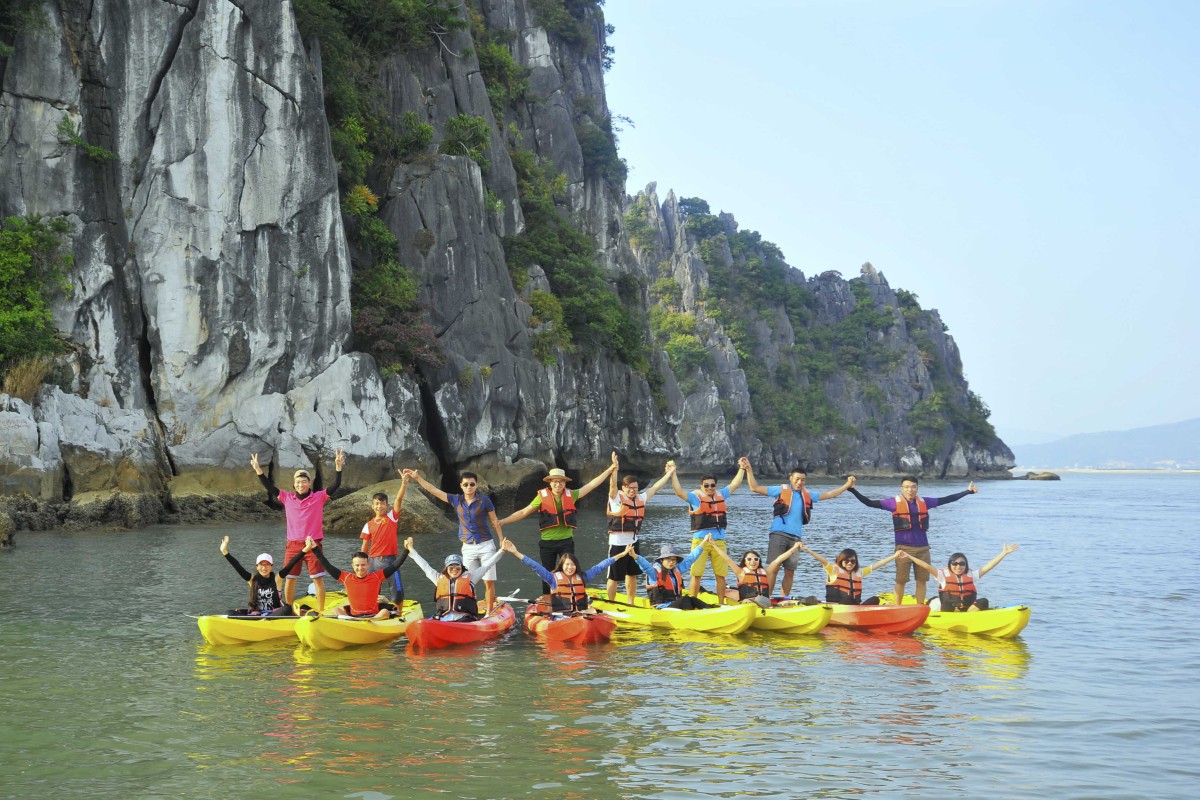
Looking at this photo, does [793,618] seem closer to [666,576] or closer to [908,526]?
[666,576]

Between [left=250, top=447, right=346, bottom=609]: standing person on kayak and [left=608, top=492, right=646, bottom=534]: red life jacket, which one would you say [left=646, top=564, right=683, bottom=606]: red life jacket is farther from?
[left=250, top=447, right=346, bottom=609]: standing person on kayak

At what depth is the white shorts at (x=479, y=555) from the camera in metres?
14.4

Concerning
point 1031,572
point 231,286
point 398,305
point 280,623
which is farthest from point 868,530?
point 280,623

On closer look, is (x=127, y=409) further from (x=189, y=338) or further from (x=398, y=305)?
(x=398, y=305)

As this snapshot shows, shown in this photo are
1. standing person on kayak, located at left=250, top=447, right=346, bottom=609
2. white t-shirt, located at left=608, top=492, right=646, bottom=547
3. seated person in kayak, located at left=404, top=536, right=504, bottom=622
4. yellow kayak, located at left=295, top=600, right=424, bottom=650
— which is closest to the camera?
yellow kayak, located at left=295, top=600, right=424, bottom=650

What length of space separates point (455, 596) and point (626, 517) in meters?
2.83

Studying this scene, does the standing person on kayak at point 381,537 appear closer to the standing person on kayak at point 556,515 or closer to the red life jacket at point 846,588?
the standing person on kayak at point 556,515

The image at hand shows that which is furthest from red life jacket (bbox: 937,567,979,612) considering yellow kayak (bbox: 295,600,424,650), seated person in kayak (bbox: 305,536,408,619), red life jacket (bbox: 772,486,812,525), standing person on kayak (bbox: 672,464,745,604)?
seated person in kayak (bbox: 305,536,408,619)

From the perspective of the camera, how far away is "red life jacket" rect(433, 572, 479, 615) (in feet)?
45.2

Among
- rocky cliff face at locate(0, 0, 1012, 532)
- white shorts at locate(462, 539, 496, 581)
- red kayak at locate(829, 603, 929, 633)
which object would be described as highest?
rocky cliff face at locate(0, 0, 1012, 532)

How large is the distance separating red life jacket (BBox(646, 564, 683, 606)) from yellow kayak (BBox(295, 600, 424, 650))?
12.3ft

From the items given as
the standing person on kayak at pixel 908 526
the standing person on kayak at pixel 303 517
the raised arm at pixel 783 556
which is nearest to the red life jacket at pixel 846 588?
the standing person on kayak at pixel 908 526

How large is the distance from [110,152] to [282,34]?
20.4ft

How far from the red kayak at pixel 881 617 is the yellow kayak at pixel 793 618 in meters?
0.30
